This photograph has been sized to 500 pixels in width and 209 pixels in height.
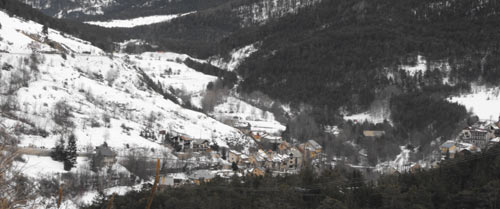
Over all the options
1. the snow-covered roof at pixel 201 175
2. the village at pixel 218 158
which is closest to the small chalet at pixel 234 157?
the village at pixel 218 158

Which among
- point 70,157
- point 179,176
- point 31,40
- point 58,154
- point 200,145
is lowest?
point 179,176

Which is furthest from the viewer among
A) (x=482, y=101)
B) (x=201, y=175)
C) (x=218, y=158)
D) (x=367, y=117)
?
(x=367, y=117)

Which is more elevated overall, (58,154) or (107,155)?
(107,155)

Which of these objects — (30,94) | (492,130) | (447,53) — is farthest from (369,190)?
(447,53)

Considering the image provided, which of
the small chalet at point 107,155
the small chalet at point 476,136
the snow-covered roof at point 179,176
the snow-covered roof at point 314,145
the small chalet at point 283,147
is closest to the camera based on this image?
the small chalet at point 107,155

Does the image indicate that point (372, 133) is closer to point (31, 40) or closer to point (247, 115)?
point (247, 115)

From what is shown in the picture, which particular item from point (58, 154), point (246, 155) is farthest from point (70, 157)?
point (246, 155)

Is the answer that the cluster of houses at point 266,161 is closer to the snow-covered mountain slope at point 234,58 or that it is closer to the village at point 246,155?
the village at point 246,155

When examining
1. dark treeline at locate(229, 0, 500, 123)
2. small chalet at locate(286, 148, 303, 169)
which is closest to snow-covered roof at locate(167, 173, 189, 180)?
small chalet at locate(286, 148, 303, 169)
